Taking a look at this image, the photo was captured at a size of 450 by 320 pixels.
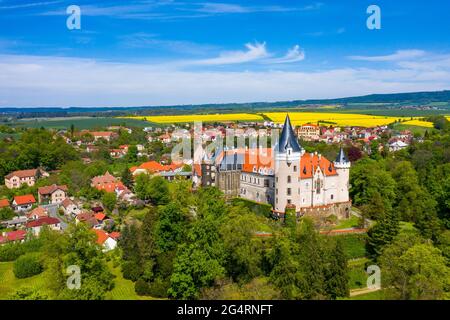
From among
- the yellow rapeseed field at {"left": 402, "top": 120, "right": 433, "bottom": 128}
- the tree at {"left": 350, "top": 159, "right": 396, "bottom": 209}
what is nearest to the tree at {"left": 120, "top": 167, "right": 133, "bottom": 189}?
the tree at {"left": 350, "top": 159, "right": 396, "bottom": 209}

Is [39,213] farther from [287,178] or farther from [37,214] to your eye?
[287,178]

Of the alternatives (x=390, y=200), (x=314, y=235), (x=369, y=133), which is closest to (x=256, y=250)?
(x=314, y=235)

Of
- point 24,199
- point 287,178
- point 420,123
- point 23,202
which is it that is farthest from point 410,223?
point 420,123

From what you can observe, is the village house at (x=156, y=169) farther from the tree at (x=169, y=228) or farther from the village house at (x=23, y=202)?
the tree at (x=169, y=228)

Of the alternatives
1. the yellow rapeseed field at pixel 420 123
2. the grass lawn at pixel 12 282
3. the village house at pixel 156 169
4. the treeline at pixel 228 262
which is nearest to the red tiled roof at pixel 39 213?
the grass lawn at pixel 12 282

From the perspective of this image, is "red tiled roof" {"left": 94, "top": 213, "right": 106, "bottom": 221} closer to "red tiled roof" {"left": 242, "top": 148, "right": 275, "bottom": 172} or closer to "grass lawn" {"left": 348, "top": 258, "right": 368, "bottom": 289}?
"red tiled roof" {"left": 242, "top": 148, "right": 275, "bottom": 172}
